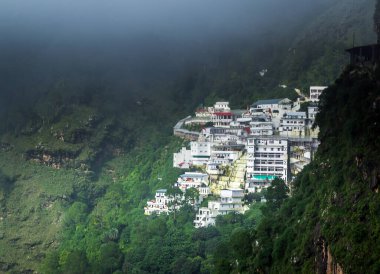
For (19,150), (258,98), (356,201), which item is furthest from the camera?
(19,150)

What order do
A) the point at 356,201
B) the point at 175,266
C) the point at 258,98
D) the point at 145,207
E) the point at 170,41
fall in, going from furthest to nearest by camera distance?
the point at 170,41, the point at 258,98, the point at 145,207, the point at 175,266, the point at 356,201

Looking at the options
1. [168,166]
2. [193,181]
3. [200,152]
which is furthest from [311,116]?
[168,166]

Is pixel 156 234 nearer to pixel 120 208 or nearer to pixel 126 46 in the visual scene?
pixel 120 208

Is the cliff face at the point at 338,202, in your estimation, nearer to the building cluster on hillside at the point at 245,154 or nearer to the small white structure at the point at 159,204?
the building cluster on hillside at the point at 245,154

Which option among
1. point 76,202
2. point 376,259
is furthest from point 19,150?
point 376,259

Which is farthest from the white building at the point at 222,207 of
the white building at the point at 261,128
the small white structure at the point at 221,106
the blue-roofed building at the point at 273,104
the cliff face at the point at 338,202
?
the cliff face at the point at 338,202

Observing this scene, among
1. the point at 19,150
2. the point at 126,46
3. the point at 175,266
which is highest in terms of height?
the point at 126,46
